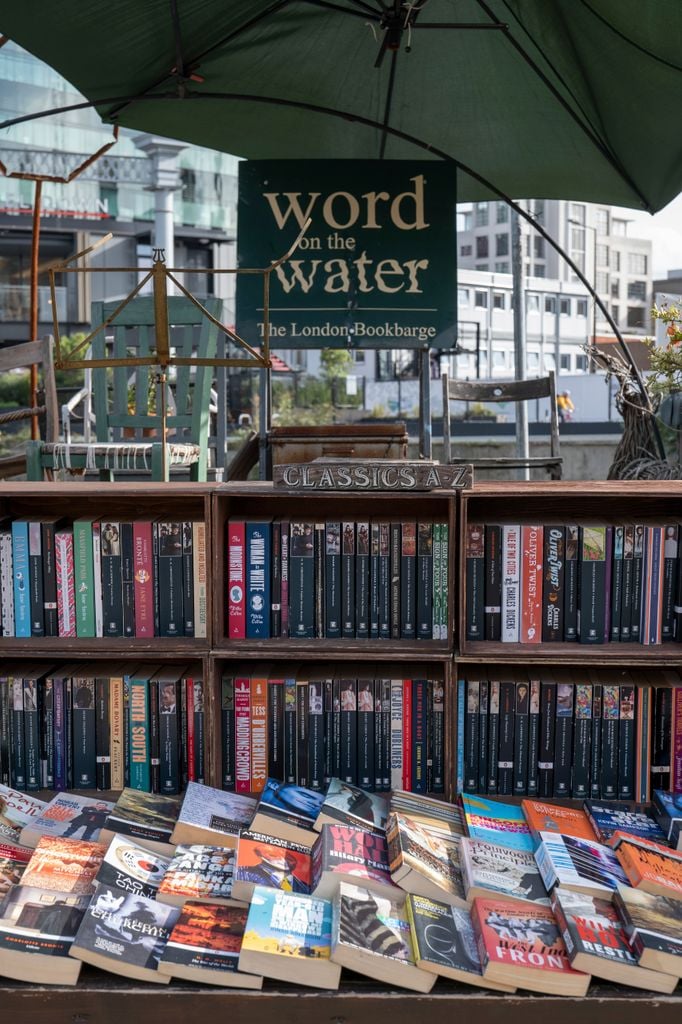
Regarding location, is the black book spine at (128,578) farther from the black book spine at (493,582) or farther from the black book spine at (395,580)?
the black book spine at (493,582)

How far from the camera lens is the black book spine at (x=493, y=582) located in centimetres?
247

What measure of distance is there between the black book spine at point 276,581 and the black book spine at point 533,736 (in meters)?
0.71

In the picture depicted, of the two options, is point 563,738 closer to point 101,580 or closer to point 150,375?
point 101,580

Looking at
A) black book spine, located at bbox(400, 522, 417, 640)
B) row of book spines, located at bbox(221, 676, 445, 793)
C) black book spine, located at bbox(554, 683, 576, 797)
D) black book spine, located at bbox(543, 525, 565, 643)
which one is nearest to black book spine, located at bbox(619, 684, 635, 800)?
black book spine, located at bbox(554, 683, 576, 797)

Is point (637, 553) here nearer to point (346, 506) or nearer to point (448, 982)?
point (346, 506)

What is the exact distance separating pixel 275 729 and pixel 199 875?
57 cm

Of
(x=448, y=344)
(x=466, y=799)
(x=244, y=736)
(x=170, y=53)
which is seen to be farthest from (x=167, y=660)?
(x=170, y=53)

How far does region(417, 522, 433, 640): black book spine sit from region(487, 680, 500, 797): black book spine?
23cm

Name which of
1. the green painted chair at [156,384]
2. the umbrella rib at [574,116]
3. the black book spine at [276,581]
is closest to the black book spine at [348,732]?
the black book spine at [276,581]

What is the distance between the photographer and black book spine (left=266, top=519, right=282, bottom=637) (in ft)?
8.36

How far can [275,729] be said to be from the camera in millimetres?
2590

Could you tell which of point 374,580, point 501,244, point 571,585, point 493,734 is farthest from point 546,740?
point 501,244

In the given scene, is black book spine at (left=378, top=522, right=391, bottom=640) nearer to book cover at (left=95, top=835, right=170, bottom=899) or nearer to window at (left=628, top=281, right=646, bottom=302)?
book cover at (left=95, top=835, right=170, bottom=899)

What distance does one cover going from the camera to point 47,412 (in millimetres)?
3945
